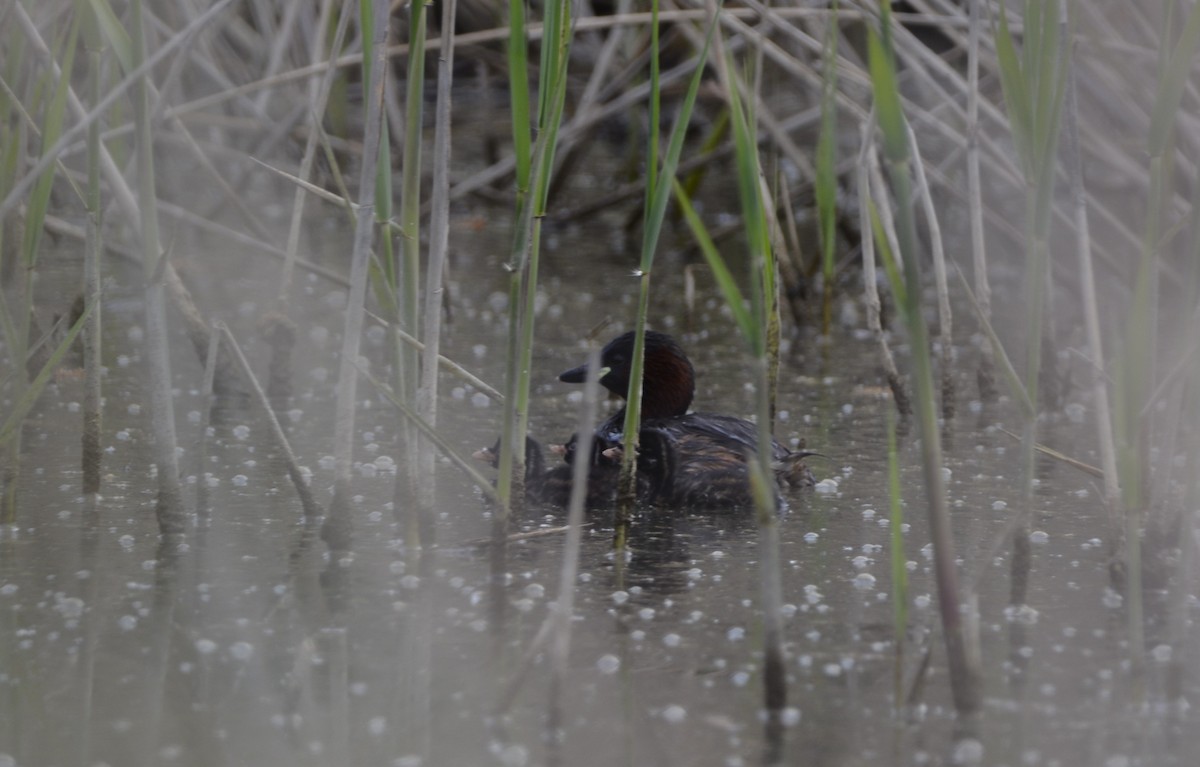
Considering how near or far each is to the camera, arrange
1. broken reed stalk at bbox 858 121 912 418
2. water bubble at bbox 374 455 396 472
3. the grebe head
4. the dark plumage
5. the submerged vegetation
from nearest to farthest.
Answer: the submerged vegetation < the dark plumage < water bubble at bbox 374 455 396 472 < the grebe head < broken reed stalk at bbox 858 121 912 418

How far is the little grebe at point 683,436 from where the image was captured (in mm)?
5414

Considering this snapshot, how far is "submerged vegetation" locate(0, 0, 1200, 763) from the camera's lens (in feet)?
11.9

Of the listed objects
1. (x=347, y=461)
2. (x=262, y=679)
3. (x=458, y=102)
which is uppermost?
(x=458, y=102)

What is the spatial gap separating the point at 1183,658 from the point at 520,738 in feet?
5.36

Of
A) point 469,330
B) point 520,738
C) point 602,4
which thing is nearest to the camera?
point 520,738

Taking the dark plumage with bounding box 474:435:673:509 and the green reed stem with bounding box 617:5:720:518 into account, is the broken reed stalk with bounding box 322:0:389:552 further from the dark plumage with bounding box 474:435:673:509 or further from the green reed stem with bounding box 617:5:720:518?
the dark plumage with bounding box 474:435:673:509

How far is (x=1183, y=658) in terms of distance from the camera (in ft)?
12.2

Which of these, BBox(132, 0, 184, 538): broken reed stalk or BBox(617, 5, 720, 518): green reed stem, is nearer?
BBox(617, 5, 720, 518): green reed stem

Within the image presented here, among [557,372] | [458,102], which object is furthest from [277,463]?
[458,102]

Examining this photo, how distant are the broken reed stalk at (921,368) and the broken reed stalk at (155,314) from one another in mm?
2002

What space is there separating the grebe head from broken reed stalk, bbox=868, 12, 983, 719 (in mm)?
2559

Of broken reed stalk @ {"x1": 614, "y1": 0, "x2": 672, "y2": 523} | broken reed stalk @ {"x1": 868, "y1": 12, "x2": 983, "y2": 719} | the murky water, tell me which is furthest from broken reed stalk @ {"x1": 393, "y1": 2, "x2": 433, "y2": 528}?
broken reed stalk @ {"x1": 868, "y1": 12, "x2": 983, "y2": 719}

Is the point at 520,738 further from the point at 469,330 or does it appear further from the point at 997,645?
the point at 469,330

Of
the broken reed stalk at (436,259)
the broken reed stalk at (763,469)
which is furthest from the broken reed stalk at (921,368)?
the broken reed stalk at (436,259)
